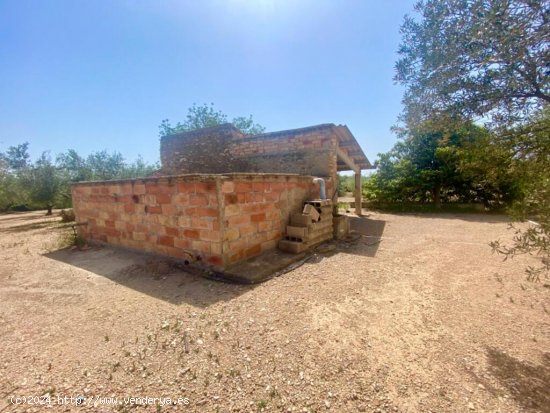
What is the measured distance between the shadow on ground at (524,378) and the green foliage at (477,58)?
2546mm

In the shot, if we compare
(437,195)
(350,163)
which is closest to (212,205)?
(350,163)

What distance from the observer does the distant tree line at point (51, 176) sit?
15805 mm

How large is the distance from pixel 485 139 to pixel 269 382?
11.9ft

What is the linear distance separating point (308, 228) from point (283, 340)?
10.5ft

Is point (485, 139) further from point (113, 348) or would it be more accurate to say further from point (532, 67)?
point (113, 348)

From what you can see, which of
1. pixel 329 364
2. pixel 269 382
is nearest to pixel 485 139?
pixel 329 364

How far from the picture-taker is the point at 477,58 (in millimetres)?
2469

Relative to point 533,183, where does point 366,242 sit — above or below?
below

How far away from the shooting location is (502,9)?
6.97 ft

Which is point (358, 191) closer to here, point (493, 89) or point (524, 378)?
point (493, 89)

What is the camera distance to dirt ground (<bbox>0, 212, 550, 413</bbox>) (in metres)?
1.78

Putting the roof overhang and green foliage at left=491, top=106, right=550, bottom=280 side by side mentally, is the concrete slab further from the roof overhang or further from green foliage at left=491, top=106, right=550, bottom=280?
the roof overhang

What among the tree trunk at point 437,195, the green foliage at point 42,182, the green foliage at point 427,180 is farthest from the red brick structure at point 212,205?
the green foliage at point 42,182

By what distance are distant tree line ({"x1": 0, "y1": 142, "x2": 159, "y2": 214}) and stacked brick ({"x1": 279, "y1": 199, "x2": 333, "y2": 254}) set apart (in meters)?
14.2
